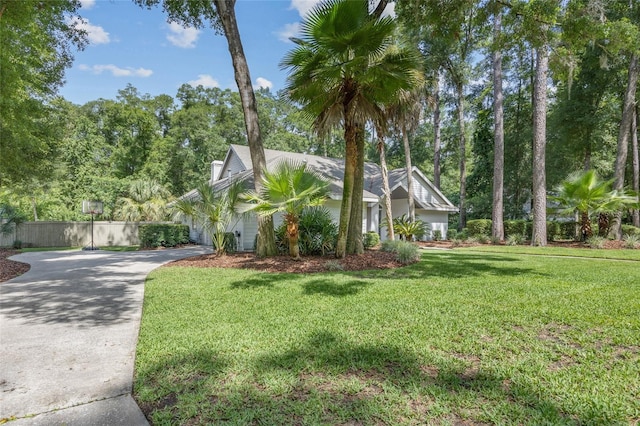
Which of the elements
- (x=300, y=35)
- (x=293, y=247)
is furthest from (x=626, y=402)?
(x=300, y=35)

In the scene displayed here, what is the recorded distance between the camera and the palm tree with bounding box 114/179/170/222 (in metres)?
23.4

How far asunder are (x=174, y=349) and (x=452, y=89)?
A: 95.1 ft

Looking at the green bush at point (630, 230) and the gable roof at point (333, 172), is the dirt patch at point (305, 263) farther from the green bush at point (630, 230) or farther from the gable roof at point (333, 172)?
the green bush at point (630, 230)

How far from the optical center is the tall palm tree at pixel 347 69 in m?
7.42

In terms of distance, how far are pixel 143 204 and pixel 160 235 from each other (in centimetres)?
855

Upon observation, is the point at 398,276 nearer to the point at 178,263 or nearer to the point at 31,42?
the point at 178,263

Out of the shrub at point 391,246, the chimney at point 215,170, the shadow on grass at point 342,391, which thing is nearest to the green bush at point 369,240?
the shrub at point 391,246

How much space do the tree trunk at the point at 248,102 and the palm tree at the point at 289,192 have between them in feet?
4.33

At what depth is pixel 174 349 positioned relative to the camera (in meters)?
3.51

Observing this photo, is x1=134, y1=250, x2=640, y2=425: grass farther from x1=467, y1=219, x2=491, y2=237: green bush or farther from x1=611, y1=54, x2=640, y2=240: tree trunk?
x1=467, y1=219, x2=491, y2=237: green bush

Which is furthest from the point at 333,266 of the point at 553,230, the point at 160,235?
the point at 553,230

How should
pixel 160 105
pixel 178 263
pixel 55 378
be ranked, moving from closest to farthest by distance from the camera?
pixel 55 378, pixel 178 263, pixel 160 105

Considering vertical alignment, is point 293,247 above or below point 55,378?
above

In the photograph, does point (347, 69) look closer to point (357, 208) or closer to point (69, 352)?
point (357, 208)
